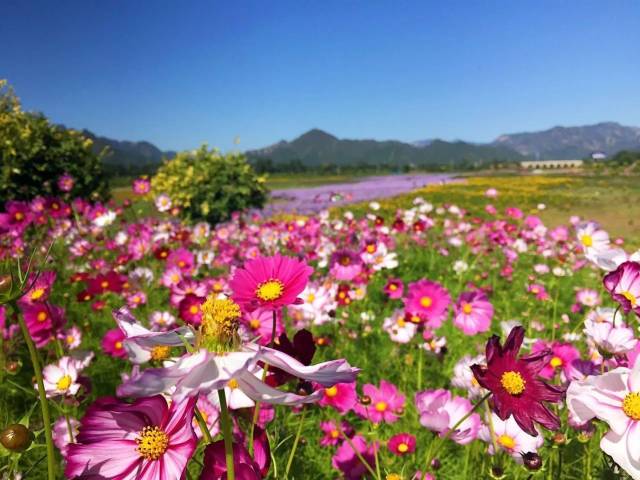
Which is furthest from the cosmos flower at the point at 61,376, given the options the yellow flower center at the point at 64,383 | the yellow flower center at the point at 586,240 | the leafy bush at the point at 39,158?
the leafy bush at the point at 39,158

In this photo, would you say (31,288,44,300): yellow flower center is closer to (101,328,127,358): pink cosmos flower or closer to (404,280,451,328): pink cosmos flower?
(101,328,127,358): pink cosmos flower

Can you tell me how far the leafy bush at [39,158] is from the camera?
432cm

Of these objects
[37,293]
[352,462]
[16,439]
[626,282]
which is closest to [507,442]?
[352,462]

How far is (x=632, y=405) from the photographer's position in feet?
1.65

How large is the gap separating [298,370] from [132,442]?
0.67 ft

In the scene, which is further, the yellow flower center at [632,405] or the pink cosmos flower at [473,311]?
the pink cosmos flower at [473,311]

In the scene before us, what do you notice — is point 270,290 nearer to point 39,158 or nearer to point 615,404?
point 615,404

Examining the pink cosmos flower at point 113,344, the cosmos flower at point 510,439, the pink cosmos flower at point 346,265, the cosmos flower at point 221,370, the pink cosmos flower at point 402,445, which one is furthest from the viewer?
the pink cosmos flower at point 346,265

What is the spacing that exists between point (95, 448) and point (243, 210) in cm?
540

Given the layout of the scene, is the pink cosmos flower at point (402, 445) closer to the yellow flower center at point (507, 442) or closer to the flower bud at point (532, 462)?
the yellow flower center at point (507, 442)

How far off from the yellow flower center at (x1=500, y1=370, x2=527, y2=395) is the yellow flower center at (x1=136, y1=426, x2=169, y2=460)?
400 mm

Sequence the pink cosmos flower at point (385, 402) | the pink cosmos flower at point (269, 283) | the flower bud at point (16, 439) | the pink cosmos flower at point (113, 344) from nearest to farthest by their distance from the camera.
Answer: the flower bud at point (16, 439) → the pink cosmos flower at point (269, 283) → the pink cosmos flower at point (385, 402) → the pink cosmos flower at point (113, 344)

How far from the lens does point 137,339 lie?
40cm

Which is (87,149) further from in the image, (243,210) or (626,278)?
(626,278)
